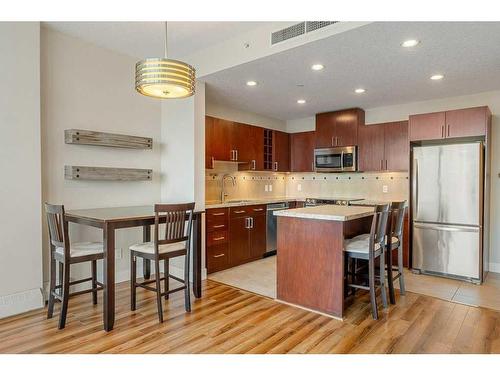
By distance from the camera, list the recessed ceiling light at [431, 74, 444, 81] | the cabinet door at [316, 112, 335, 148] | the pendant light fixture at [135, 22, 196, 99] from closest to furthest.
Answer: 1. the pendant light fixture at [135, 22, 196, 99]
2. the recessed ceiling light at [431, 74, 444, 81]
3. the cabinet door at [316, 112, 335, 148]

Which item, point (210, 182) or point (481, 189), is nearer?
point (481, 189)

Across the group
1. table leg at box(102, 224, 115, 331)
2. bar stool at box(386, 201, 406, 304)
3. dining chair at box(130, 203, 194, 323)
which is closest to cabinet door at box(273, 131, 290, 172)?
bar stool at box(386, 201, 406, 304)

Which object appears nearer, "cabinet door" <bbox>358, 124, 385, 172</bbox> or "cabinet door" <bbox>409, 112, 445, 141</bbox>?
"cabinet door" <bbox>409, 112, 445, 141</bbox>

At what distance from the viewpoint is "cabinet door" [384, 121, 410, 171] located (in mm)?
4824

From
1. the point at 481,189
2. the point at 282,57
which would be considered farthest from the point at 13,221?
the point at 481,189

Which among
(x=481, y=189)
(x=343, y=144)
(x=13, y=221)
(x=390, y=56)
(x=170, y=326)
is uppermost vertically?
(x=390, y=56)

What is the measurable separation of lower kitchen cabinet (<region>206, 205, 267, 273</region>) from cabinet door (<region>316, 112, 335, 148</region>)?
5.34 feet

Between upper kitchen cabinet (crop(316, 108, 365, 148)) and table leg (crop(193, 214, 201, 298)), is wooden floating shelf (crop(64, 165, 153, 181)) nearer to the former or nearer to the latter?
table leg (crop(193, 214, 201, 298))

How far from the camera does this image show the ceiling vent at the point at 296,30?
2.80 m

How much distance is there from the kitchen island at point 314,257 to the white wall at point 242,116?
2636 millimetres

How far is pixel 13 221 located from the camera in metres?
2.89

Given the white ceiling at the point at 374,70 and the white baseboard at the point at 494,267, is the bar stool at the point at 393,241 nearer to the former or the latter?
the white ceiling at the point at 374,70
